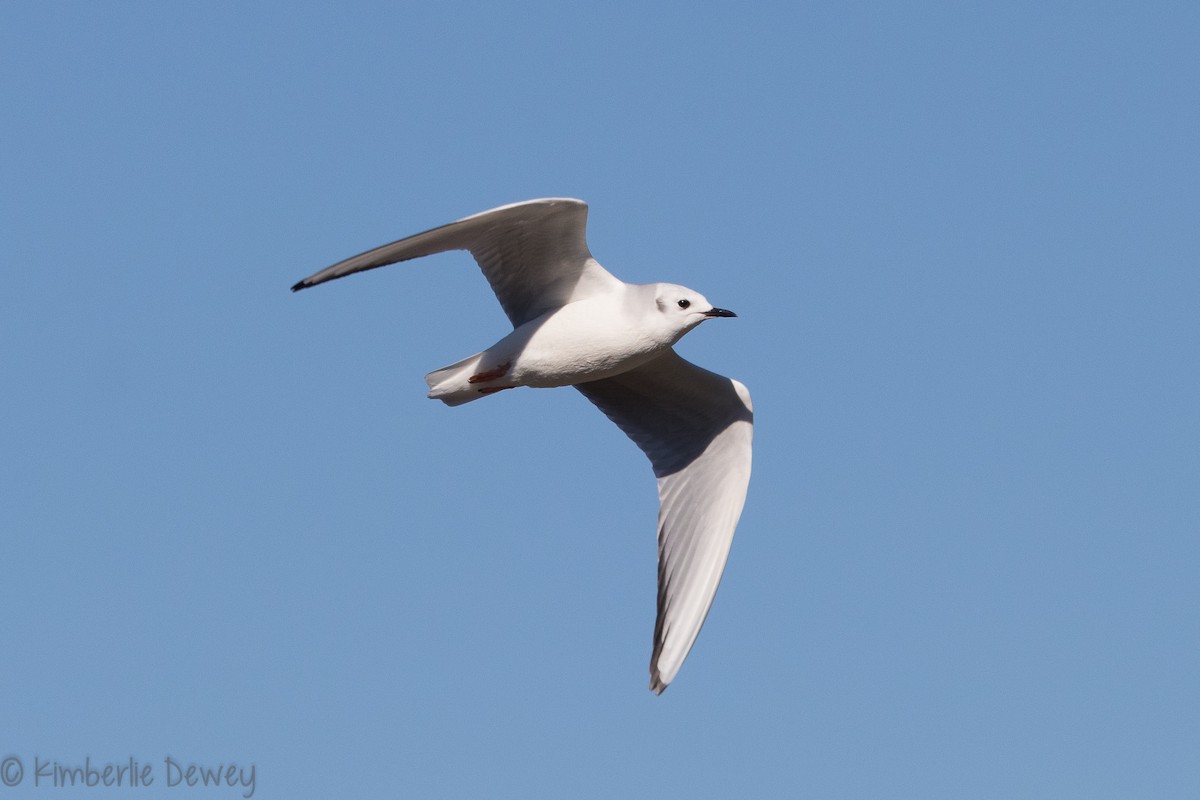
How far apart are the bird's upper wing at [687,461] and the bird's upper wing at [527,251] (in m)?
1.30

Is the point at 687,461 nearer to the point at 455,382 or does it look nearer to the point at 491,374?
the point at 491,374

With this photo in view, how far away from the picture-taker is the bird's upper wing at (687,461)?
948 cm

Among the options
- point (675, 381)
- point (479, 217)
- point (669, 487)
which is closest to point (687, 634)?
point (669, 487)

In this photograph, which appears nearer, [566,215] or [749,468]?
[566,215]

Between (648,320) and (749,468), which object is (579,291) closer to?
(648,320)

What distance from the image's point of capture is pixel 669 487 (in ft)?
33.2

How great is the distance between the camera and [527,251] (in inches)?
341

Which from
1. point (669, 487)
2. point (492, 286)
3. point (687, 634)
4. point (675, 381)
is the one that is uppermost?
point (492, 286)

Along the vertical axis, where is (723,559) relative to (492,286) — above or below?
below

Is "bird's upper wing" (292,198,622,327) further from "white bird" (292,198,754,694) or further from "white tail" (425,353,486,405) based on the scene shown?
"white tail" (425,353,486,405)

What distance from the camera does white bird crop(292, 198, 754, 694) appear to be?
835 cm

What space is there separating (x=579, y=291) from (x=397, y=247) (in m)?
1.81

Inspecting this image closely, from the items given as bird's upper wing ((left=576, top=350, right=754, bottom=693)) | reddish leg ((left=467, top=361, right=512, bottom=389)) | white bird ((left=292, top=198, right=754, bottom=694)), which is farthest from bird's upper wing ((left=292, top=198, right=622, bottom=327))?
bird's upper wing ((left=576, top=350, right=754, bottom=693))

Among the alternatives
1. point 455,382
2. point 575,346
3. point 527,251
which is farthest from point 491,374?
point 527,251
